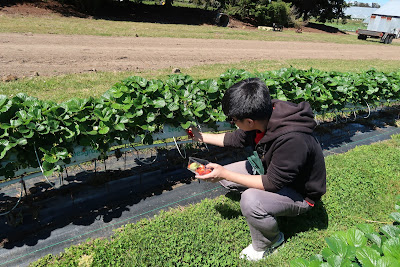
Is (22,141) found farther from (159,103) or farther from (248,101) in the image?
(248,101)

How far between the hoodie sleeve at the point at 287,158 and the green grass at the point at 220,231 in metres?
0.85

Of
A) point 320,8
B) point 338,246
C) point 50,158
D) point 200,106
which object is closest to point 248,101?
point 338,246

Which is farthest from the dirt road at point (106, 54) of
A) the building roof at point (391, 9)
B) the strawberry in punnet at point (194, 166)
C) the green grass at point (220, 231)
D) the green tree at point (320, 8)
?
the building roof at point (391, 9)

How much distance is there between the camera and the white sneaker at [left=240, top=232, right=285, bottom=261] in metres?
2.68

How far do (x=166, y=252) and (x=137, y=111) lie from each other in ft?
4.74

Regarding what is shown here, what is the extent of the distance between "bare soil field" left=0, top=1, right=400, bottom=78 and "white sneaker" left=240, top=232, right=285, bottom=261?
711cm

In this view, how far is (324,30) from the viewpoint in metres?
33.7

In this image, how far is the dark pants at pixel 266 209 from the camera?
248cm

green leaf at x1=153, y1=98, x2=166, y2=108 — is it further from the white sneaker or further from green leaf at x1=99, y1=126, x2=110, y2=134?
the white sneaker

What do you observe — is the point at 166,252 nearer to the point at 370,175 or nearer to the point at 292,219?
the point at 292,219

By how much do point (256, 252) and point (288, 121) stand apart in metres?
1.21

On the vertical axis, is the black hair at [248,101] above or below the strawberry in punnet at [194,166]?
above

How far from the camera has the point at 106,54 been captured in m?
10.5

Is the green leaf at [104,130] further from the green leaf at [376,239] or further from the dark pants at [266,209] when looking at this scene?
the green leaf at [376,239]
